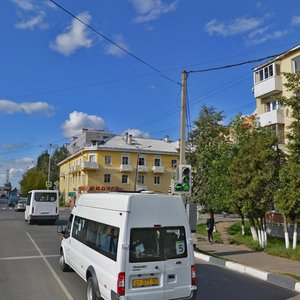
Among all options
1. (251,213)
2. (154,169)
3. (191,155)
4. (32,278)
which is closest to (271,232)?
(251,213)

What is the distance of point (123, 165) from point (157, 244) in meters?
56.6

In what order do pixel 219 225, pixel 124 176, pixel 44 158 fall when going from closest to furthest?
pixel 219 225 → pixel 124 176 → pixel 44 158

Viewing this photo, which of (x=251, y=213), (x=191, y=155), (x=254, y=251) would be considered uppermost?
(x=191, y=155)

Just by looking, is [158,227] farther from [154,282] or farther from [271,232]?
[271,232]

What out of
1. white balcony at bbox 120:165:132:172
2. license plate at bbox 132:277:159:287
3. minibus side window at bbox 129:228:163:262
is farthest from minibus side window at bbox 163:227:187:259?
white balcony at bbox 120:165:132:172

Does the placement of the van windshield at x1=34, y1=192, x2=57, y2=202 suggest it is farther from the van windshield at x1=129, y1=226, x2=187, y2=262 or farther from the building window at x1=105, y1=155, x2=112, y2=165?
the building window at x1=105, y1=155, x2=112, y2=165

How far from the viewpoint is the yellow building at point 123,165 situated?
6267 cm

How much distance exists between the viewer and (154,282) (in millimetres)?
7012

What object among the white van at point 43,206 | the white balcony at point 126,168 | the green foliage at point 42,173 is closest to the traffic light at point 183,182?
the white van at point 43,206

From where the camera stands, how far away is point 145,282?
272 inches

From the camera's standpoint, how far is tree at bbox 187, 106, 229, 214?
21688 mm

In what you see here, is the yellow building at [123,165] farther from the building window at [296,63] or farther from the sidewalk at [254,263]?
A: the sidewalk at [254,263]

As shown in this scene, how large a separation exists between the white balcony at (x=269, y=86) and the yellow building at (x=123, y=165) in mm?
28222

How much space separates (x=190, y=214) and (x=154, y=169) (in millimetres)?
50872
